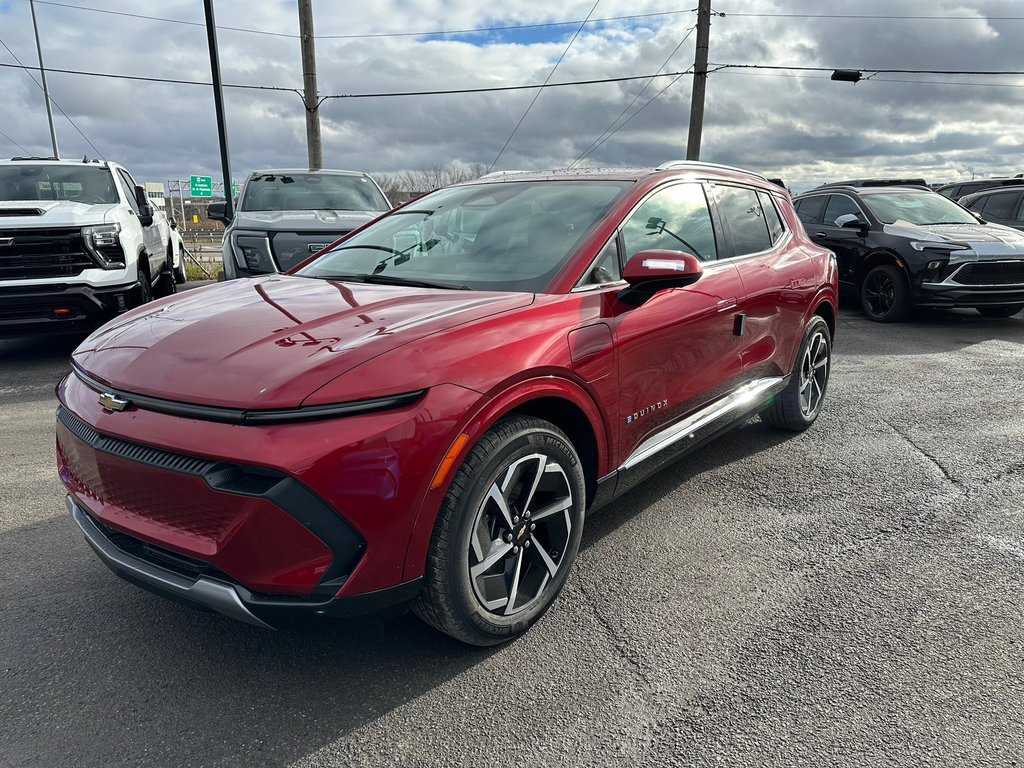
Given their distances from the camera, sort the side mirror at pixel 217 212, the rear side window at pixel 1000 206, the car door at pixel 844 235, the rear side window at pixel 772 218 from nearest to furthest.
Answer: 1. the rear side window at pixel 772 218
2. the side mirror at pixel 217 212
3. the car door at pixel 844 235
4. the rear side window at pixel 1000 206

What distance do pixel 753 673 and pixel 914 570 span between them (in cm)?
114

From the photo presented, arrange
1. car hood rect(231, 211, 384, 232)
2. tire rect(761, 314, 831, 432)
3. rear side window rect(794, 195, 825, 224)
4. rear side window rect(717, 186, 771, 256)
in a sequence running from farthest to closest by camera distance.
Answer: rear side window rect(794, 195, 825, 224) < car hood rect(231, 211, 384, 232) < tire rect(761, 314, 831, 432) < rear side window rect(717, 186, 771, 256)

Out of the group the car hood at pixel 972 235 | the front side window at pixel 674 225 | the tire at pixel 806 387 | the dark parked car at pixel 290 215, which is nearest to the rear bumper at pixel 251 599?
the front side window at pixel 674 225

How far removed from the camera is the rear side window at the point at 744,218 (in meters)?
3.97

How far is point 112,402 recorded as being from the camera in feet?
7.22

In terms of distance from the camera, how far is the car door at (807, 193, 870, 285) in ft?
31.8

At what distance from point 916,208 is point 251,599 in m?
10.5

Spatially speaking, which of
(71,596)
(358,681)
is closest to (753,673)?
(358,681)

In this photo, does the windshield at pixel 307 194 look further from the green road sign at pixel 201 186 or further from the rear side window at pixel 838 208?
the green road sign at pixel 201 186

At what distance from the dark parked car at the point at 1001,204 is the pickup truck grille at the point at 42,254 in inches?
524

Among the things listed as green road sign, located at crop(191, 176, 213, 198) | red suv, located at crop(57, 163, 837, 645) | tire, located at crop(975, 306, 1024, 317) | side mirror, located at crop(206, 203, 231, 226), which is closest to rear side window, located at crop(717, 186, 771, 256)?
red suv, located at crop(57, 163, 837, 645)

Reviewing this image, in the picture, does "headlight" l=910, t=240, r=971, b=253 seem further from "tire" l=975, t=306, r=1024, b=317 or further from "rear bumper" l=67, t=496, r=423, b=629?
"rear bumper" l=67, t=496, r=423, b=629

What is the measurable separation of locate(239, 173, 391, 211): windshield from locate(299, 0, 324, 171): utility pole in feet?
22.8

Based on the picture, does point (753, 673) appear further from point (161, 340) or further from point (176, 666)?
point (161, 340)
